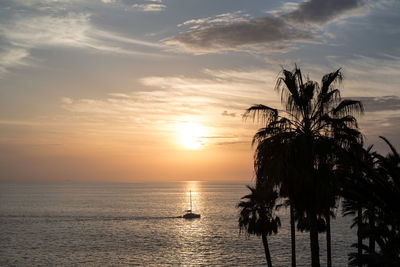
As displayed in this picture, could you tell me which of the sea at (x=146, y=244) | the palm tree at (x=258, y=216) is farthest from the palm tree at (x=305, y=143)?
the sea at (x=146, y=244)

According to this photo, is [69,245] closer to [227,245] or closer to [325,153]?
[227,245]

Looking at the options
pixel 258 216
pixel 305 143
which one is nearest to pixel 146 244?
pixel 258 216

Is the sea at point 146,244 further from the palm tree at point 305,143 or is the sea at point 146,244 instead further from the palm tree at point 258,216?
the palm tree at point 305,143

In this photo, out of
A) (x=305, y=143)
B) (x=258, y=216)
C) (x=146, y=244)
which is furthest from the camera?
(x=146, y=244)

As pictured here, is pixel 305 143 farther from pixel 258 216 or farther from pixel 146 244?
pixel 146 244

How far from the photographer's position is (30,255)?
234ft

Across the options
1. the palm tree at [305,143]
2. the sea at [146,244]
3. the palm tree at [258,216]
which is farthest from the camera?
the sea at [146,244]

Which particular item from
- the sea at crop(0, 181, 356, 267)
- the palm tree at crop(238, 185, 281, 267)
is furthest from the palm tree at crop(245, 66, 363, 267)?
the sea at crop(0, 181, 356, 267)

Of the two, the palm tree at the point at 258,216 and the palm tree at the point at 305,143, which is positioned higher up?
the palm tree at the point at 305,143

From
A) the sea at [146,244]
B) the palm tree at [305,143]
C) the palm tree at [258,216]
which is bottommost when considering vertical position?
the sea at [146,244]

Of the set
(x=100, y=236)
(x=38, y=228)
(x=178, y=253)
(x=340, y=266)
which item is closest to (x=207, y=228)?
(x=100, y=236)

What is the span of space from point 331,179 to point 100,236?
88728 millimetres

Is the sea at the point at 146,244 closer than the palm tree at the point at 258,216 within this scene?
No

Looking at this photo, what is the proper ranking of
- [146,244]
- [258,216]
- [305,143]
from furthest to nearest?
[146,244]
[258,216]
[305,143]
